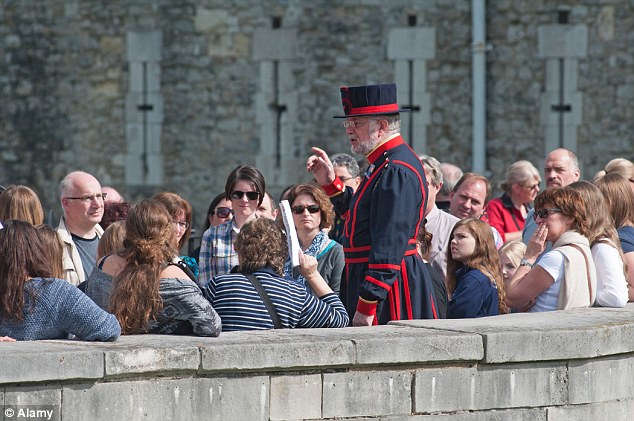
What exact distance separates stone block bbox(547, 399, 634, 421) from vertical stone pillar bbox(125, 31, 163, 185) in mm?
10492

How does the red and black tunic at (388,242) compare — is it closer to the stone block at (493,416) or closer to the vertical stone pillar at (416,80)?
the stone block at (493,416)

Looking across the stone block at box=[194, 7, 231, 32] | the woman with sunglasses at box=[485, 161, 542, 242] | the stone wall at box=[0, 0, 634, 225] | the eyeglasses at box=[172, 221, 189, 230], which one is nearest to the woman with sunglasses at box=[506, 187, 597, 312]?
the eyeglasses at box=[172, 221, 189, 230]

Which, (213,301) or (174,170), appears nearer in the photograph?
(213,301)

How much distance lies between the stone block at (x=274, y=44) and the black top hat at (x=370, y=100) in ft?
29.7

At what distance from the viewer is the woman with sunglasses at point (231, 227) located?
267 inches

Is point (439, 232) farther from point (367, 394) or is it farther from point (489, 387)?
point (367, 394)

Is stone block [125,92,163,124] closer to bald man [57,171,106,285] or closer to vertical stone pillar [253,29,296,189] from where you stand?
vertical stone pillar [253,29,296,189]

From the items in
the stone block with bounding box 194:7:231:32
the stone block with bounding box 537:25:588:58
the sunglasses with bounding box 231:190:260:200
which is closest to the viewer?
the sunglasses with bounding box 231:190:260:200

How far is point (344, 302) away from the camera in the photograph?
18.5ft

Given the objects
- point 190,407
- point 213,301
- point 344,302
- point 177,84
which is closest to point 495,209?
point 344,302

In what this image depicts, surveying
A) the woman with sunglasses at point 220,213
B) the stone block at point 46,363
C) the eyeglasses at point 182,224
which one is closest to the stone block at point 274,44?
the woman with sunglasses at point 220,213

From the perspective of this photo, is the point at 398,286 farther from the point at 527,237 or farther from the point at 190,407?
the point at 527,237

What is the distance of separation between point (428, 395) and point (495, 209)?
4.13 meters

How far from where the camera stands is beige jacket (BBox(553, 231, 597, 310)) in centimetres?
545
